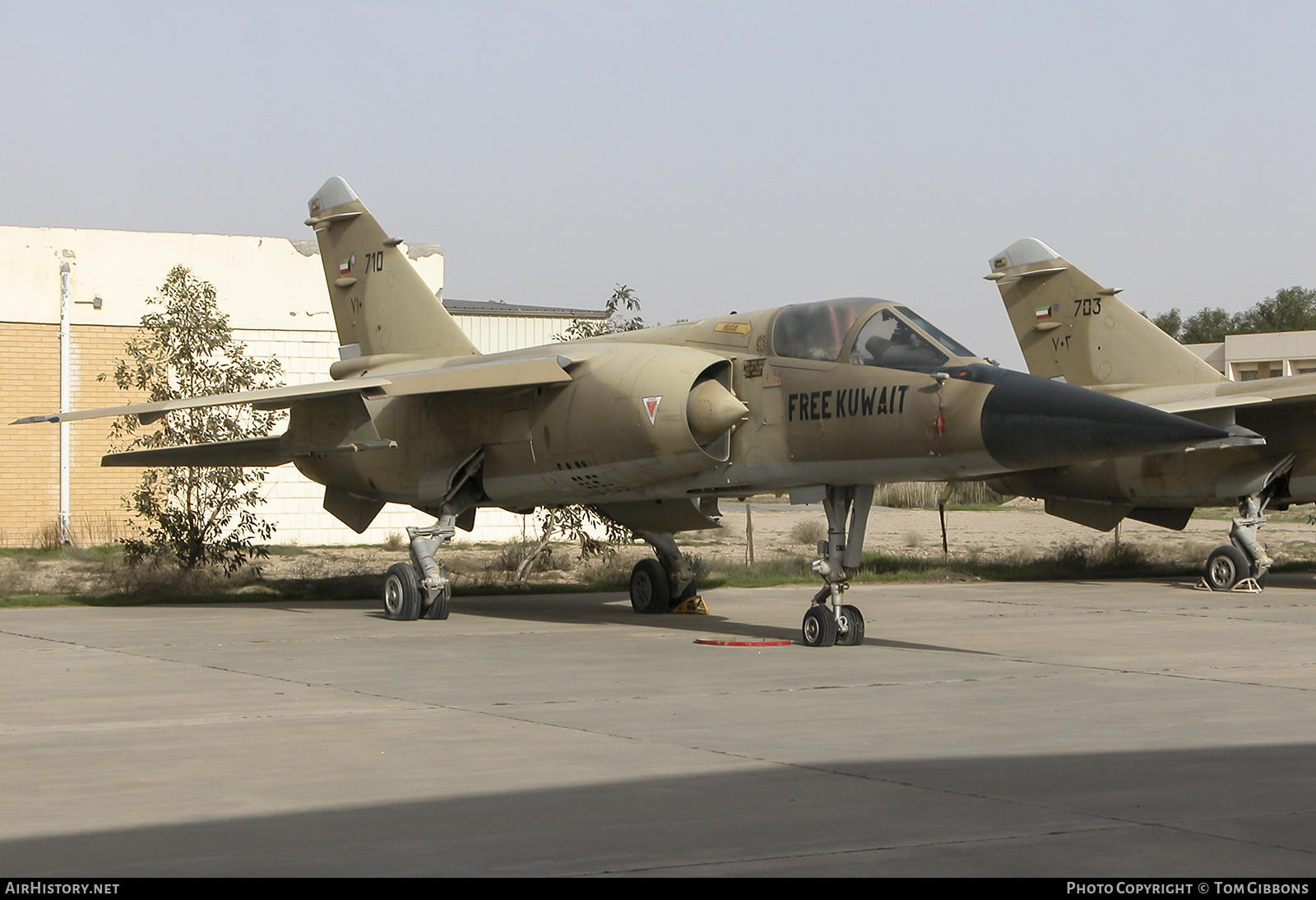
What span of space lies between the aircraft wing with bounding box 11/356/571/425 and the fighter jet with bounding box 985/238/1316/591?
25.1 ft

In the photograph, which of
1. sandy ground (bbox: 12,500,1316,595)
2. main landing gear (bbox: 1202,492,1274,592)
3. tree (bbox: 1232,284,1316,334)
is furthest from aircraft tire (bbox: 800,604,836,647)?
tree (bbox: 1232,284,1316,334)

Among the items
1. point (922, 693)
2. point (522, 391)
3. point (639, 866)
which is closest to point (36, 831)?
point (639, 866)

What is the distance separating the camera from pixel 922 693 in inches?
371

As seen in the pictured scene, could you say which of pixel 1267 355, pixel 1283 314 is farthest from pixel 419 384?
pixel 1283 314

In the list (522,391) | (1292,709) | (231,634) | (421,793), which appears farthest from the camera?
(522,391)

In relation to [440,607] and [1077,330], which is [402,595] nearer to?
[440,607]

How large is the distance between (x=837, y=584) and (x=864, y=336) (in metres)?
2.14

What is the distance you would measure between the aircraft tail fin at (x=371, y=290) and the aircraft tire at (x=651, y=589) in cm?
344

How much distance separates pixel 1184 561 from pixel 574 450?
15466mm

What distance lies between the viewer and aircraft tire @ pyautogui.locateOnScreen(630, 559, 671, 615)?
1644 centimetres

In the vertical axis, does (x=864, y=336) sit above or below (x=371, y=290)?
below

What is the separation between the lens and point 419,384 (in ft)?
46.8

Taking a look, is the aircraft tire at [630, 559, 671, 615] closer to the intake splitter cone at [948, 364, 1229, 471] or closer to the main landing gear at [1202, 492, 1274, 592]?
the intake splitter cone at [948, 364, 1229, 471]

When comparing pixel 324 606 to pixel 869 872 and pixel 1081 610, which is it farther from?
pixel 869 872
